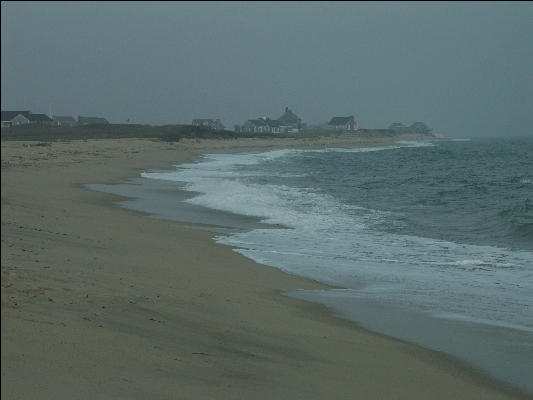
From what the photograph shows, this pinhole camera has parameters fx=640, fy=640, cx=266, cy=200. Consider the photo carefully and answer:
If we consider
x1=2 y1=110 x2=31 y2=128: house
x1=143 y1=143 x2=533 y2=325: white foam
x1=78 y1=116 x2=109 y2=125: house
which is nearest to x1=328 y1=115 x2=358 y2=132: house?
x1=78 y1=116 x2=109 y2=125: house

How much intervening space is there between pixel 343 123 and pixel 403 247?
159164 mm

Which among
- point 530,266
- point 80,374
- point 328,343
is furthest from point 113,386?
point 530,266

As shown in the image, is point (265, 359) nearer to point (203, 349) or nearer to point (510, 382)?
point (203, 349)

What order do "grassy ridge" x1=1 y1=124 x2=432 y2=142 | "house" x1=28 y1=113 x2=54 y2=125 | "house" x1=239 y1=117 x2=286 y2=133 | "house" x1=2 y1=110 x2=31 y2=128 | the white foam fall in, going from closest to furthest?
the white foam
"grassy ridge" x1=1 y1=124 x2=432 y2=142
"house" x1=2 y1=110 x2=31 y2=128
"house" x1=28 y1=113 x2=54 y2=125
"house" x1=239 y1=117 x2=286 y2=133

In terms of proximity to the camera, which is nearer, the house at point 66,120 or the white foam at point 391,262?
the white foam at point 391,262

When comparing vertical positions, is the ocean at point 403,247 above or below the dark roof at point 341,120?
below

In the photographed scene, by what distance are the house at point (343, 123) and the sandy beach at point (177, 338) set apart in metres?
161

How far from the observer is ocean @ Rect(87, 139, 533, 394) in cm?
687

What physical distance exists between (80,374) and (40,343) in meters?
0.53

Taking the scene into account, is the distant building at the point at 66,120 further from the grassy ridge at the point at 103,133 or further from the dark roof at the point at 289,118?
the dark roof at the point at 289,118

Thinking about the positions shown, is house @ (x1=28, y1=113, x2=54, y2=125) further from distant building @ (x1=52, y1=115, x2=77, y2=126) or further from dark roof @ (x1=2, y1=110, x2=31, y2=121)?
distant building @ (x1=52, y1=115, x2=77, y2=126)

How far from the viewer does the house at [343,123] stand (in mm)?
168250

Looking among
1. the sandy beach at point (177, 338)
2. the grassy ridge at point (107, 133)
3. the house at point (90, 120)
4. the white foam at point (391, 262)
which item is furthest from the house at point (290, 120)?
the sandy beach at point (177, 338)

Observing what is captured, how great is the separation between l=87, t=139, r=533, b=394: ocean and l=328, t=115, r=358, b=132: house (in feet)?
469
